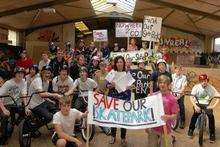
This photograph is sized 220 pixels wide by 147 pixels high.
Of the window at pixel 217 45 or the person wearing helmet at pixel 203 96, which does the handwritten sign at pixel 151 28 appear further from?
the window at pixel 217 45

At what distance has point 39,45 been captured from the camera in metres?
28.8

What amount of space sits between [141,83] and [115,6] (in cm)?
1782

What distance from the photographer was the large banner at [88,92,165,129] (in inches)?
231

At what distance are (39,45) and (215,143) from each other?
21.9 meters

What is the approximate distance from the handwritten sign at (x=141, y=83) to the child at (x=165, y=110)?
2925mm

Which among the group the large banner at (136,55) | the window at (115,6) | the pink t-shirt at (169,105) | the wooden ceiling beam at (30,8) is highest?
the window at (115,6)

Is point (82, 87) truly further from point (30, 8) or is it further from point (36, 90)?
point (30, 8)

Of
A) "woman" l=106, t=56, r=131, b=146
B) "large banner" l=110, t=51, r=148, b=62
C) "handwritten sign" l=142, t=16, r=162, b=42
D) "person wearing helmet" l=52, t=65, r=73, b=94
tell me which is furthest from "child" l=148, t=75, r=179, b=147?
"large banner" l=110, t=51, r=148, b=62

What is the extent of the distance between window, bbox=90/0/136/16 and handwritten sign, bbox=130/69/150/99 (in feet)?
46.5

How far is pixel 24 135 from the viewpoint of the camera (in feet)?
23.4

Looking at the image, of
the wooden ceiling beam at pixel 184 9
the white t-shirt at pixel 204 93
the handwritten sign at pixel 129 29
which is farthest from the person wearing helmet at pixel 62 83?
the wooden ceiling beam at pixel 184 9

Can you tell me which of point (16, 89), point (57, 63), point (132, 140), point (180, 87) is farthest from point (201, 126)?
point (57, 63)

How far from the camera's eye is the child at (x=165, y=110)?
5.44 meters

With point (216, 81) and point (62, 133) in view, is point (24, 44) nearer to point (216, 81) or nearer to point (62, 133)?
point (216, 81)
